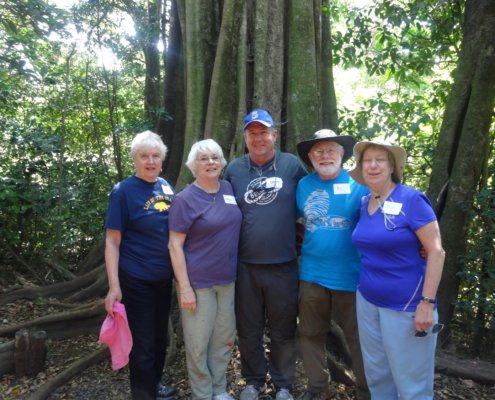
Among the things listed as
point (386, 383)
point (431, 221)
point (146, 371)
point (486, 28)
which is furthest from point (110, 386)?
point (486, 28)

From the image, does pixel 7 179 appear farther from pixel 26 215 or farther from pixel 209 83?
pixel 209 83

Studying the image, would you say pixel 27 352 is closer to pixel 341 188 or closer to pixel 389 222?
pixel 341 188

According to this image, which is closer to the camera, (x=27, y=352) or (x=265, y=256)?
(x=265, y=256)

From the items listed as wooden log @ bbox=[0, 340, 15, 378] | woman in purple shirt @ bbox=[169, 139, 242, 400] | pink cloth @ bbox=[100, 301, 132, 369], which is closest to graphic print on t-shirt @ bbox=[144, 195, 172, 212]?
woman in purple shirt @ bbox=[169, 139, 242, 400]

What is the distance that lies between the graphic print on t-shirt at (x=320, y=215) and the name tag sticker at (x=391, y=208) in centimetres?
37

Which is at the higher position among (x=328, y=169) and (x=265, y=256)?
(x=328, y=169)

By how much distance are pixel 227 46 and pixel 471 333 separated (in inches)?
158

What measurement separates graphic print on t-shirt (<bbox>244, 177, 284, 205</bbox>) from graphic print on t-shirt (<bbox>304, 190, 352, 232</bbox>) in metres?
0.23

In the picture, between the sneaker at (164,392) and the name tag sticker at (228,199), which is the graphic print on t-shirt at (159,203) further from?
the sneaker at (164,392)

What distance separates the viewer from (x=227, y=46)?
4.12 m

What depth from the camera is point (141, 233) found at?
2.82m

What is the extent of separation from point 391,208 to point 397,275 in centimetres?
37

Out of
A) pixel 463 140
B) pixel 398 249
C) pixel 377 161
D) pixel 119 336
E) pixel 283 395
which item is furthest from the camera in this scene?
pixel 463 140

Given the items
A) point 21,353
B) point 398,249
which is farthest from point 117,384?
point 398,249
